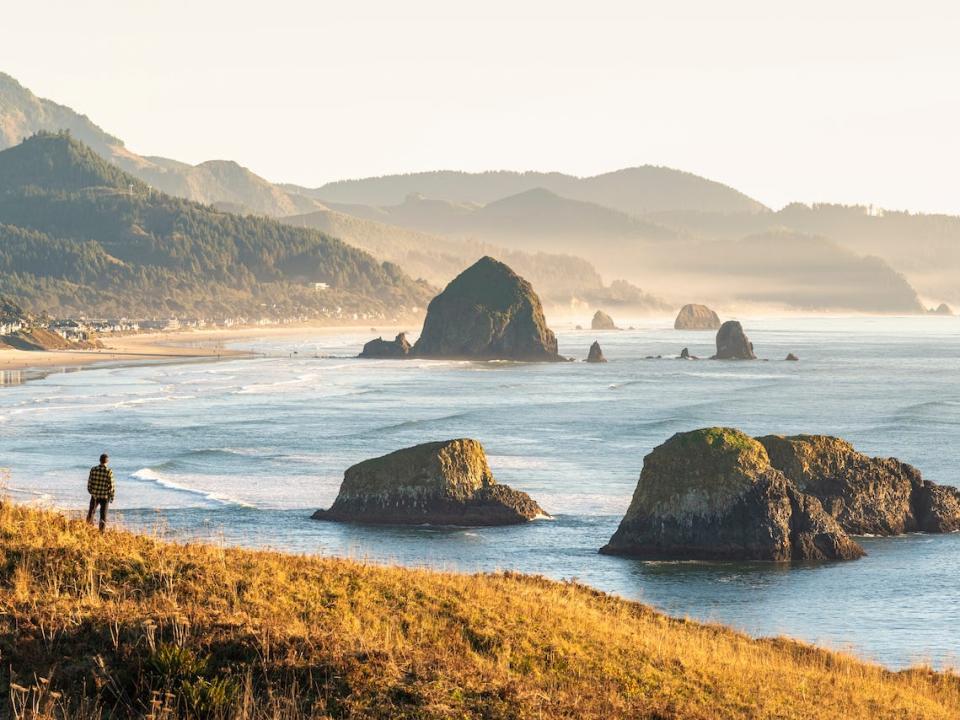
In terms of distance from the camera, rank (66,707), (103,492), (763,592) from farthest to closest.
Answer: (763,592), (103,492), (66,707)

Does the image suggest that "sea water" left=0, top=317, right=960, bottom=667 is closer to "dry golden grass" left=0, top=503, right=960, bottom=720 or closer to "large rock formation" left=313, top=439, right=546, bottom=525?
"large rock formation" left=313, top=439, right=546, bottom=525

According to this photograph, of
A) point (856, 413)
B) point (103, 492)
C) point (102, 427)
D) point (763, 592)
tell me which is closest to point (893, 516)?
point (763, 592)

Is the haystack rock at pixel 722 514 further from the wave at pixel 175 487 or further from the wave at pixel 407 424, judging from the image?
the wave at pixel 407 424

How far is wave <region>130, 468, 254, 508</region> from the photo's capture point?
5938 cm

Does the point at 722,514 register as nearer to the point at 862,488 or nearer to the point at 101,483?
the point at 862,488

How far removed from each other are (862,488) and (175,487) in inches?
1241

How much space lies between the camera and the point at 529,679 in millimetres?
20078

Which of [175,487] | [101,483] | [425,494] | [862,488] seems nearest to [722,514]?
[862,488]

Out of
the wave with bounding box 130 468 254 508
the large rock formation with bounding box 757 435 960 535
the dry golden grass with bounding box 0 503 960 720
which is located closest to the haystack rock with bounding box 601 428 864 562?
the large rock formation with bounding box 757 435 960 535

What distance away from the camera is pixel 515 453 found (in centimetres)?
8131

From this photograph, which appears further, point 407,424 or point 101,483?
point 407,424

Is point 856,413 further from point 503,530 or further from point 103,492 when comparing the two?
point 103,492

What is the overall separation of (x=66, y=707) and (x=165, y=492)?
4561 centimetres

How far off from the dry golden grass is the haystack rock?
775 inches
